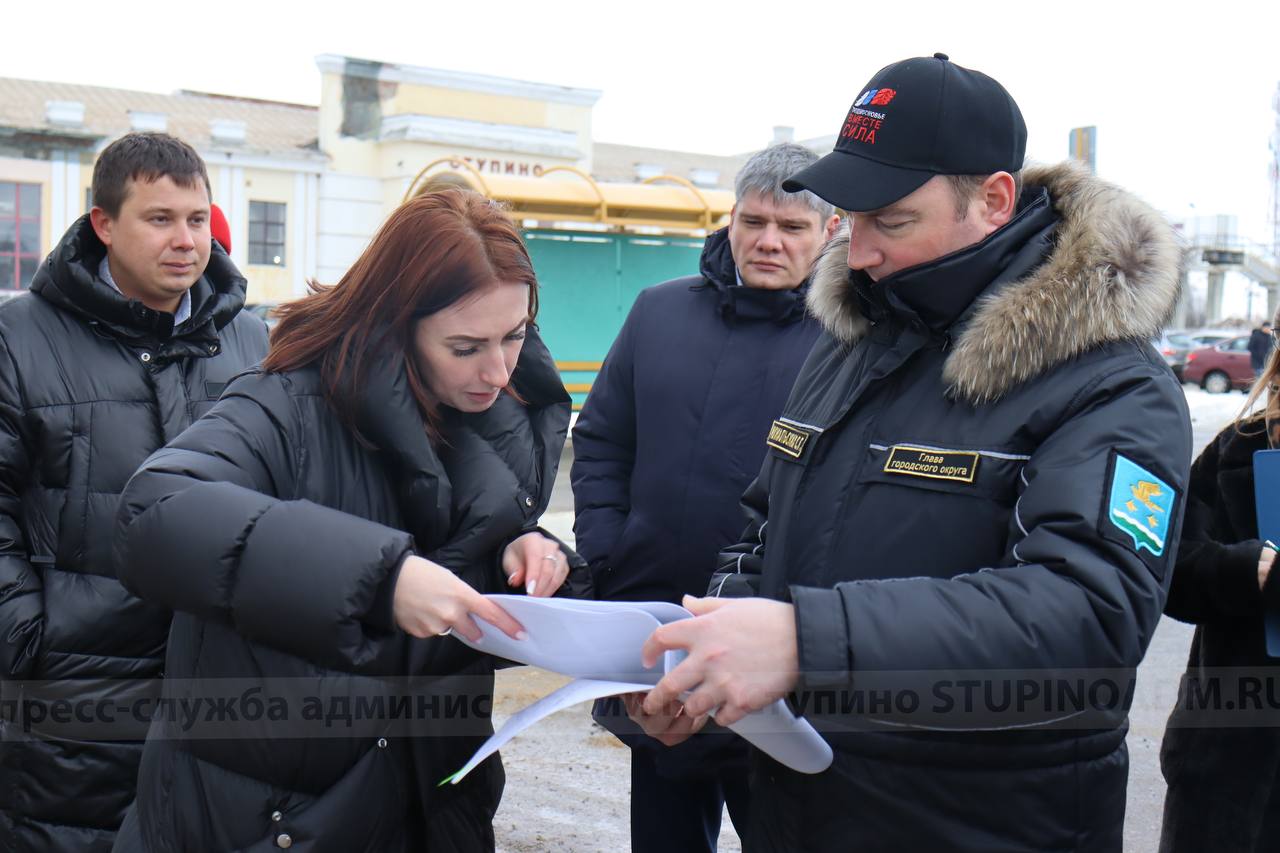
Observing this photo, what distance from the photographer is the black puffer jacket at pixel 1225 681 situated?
8.63 feet

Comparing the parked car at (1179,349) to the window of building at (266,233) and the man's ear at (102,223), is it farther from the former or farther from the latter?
the man's ear at (102,223)

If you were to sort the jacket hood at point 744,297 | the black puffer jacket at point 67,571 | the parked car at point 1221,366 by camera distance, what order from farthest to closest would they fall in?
the parked car at point 1221,366 → the jacket hood at point 744,297 → the black puffer jacket at point 67,571

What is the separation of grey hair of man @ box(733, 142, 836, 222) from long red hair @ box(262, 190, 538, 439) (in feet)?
4.45

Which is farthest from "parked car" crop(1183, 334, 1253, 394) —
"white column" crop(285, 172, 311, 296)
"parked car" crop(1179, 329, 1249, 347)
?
"white column" crop(285, 172, 311, 296)

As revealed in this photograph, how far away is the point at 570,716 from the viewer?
5340mm

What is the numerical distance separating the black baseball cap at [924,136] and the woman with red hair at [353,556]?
2.05 feet

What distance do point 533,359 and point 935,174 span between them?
901 millimetres

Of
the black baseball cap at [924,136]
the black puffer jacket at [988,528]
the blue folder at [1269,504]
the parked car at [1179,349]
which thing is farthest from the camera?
the parked car at [1179,349]

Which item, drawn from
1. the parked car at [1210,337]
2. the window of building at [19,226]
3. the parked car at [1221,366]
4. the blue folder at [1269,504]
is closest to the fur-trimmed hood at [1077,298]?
the blue folder at [1269,504]

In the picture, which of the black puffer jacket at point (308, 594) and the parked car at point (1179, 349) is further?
the parked car at point (1179, 349)

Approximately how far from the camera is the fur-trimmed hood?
70.8 inches

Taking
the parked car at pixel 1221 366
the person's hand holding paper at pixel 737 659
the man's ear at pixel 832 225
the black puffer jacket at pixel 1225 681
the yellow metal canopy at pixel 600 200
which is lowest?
the parked car at pixel 1221 366

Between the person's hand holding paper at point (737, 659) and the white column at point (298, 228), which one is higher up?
the white column at point (298, 228)

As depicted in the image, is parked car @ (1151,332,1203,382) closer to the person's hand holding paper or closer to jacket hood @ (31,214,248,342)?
jacket hood @ (31,214,248,342)
